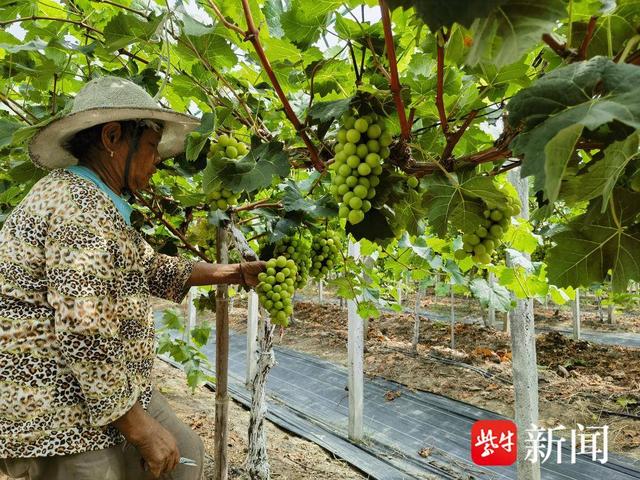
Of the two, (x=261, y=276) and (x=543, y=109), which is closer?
(x=543, y=109)

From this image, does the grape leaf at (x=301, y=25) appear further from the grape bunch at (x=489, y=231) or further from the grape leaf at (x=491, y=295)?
the grape leaf at (x=491, y=295)

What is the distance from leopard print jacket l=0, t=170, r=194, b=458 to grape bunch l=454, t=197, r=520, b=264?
3.89 feet

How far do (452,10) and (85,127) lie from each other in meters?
1.63

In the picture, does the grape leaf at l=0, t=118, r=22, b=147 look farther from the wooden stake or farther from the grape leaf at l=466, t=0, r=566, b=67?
the wooden stake

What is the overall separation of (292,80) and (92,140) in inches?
34.1

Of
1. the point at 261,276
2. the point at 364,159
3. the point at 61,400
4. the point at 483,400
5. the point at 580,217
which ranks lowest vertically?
the point at 483,400

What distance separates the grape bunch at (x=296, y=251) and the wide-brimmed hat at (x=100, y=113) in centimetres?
73

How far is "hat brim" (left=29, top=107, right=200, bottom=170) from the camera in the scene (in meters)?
1.68

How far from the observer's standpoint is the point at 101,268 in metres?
1.54

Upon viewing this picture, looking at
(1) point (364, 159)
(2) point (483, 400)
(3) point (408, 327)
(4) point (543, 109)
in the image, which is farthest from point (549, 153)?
(3) point (408, 327)

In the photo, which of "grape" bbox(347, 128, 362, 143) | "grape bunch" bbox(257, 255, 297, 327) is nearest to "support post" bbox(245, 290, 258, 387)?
"grape bunch" bbox(257, 255, 297, 327)

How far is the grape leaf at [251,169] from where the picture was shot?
1.44 meters

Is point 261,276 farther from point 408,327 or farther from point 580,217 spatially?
point 408,327

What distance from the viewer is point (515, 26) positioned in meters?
0.60
